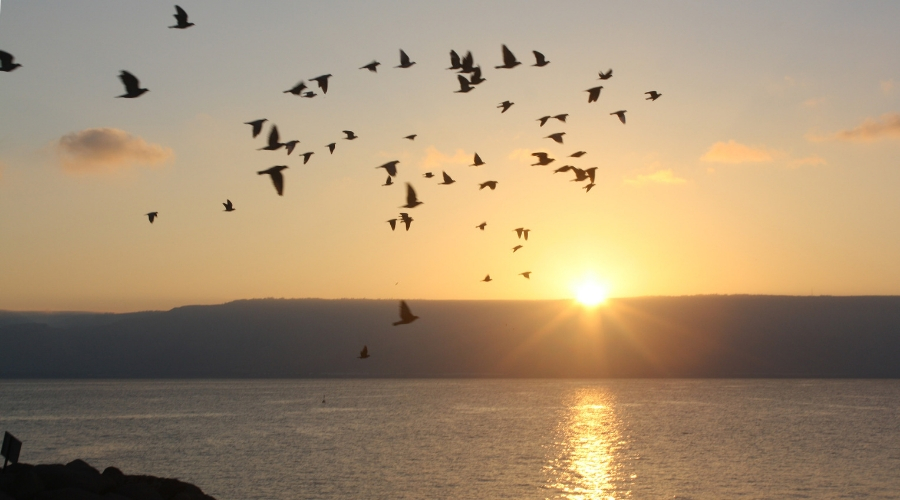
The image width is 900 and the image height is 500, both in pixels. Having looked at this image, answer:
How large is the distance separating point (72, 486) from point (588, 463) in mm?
71945

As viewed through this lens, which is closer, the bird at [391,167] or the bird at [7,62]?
the bird at [7,62]

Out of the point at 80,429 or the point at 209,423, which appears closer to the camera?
the point at 80,429

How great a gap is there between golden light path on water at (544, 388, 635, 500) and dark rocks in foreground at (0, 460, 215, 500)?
137 ft

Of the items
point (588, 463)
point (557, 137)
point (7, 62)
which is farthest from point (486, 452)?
point (7, 62)

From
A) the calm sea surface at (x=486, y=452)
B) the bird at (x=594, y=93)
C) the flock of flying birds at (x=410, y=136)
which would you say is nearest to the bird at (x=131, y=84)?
the flock of flying birds at (x=410, y=136)

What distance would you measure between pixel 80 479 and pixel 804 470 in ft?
265

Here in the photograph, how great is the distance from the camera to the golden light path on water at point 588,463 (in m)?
71.6

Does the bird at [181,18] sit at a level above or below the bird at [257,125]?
above

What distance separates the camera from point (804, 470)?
89188mm

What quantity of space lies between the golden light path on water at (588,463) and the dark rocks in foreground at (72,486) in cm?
4169

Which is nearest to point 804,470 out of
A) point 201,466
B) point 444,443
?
point 444,443

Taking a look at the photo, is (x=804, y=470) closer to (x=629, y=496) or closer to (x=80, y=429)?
(x=629, y=496)

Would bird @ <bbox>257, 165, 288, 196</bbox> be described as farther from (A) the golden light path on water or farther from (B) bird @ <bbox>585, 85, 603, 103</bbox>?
(A) the golden light path on water

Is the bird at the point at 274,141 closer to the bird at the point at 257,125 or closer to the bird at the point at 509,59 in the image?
the bird at the point at 257,125
